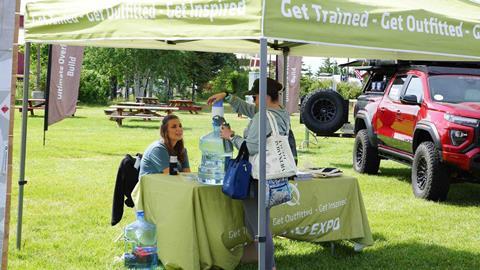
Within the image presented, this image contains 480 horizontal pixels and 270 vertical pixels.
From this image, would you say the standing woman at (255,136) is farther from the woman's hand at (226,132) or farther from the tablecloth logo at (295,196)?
the tablecloth logo at (295,196)

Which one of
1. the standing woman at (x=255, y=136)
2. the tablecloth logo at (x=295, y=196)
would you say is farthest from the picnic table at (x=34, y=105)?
the standing woman at (x=255, y=136)

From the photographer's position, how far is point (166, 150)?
5641mm

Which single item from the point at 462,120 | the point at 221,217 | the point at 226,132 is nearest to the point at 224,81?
the point at 462,120

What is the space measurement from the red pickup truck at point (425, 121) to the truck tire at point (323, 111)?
0.53m

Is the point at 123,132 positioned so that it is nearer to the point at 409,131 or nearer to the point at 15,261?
the point at 409,131

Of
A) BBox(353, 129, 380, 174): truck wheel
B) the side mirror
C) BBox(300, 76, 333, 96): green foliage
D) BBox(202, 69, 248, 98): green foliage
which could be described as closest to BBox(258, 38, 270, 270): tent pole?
the side mirror

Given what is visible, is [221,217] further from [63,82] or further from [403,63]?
[63,82]

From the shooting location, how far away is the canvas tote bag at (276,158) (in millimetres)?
4586

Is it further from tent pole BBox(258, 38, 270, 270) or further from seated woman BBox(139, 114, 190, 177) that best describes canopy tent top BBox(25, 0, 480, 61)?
seated woman BBox(139, 114, 190, 177)

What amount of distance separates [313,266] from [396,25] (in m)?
2.39

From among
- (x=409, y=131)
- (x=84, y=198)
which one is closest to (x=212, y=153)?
(x=84, y=198)

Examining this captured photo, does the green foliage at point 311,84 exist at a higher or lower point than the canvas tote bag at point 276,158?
higher

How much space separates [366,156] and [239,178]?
24.1 feet

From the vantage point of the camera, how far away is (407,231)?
282 inches
